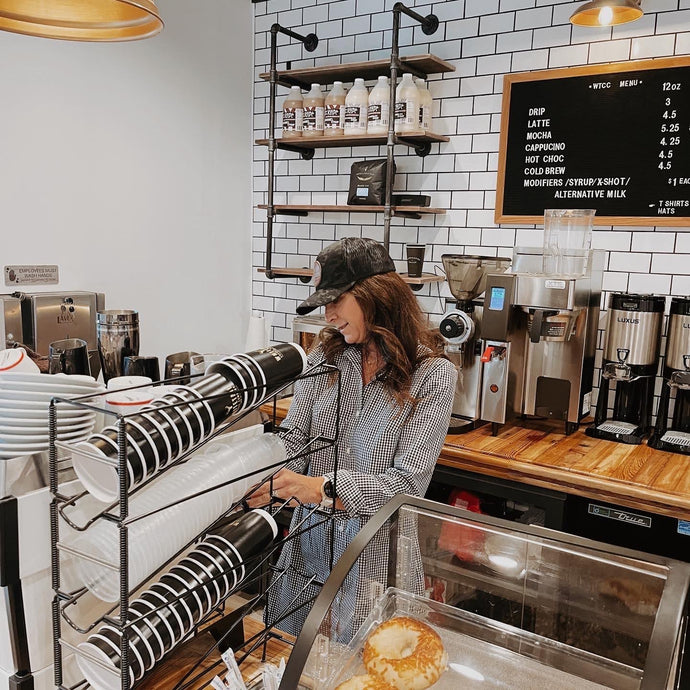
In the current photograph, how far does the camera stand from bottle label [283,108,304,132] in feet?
11.3

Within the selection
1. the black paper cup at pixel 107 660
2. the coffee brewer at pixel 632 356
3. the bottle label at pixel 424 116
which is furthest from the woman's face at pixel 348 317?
the bottle label at pixel 424 116

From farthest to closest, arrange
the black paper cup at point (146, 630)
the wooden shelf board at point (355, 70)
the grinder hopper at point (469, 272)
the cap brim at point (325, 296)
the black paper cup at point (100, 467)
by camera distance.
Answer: the wooden shelf board at point (355, 70) → the grinder hopper at point (469, 272) → the cap brim at point (325, 296) → the black paper cup at point (146, 630) → the black paper cup at point (100, 467)

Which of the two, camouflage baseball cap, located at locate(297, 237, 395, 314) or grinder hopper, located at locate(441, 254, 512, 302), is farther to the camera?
grinder hopper, located at locate(441, 254, 512, 302)

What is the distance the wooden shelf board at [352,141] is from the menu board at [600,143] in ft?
1.12

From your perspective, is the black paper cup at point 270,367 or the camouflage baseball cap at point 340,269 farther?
the camouflage baseball cap at point 340,269

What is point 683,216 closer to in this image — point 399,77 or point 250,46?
point 399,77

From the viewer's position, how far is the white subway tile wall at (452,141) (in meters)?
2.80

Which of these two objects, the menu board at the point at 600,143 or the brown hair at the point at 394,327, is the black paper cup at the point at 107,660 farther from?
the menu board at the point at 600,143

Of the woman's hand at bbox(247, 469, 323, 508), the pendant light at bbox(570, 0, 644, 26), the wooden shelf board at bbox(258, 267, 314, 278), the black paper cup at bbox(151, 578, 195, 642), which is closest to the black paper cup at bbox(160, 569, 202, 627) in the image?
the black paper cup at bbox(151, 578, 195, 642)

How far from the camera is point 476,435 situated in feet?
8.61

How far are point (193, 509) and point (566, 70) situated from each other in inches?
105

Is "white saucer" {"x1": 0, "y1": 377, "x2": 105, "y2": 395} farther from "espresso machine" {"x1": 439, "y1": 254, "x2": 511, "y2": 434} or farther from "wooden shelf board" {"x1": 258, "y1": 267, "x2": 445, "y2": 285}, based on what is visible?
"wooden shelf board" {"x1": 258, "y1": 267, "x2": 445, "y2": 285}

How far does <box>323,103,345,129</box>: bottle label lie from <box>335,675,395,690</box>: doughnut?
2.79 metres

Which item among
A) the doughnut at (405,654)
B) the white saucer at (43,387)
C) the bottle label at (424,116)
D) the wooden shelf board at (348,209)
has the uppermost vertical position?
the bottle label at (424,116)
